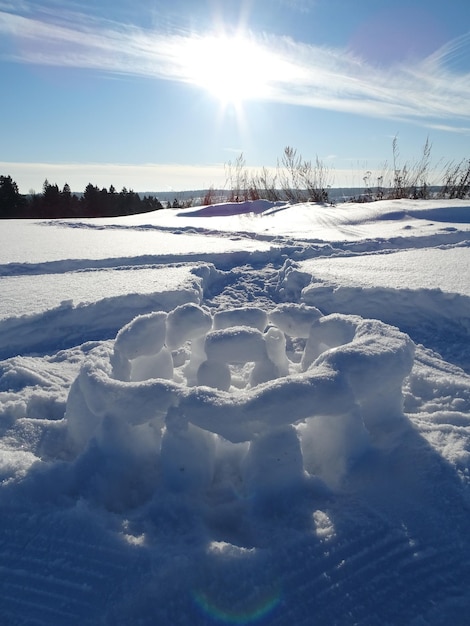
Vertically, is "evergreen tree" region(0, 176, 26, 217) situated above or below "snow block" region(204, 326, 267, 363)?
above

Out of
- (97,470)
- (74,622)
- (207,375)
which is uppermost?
(207,375)

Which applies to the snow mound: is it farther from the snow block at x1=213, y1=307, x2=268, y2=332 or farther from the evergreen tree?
the evergreen tree

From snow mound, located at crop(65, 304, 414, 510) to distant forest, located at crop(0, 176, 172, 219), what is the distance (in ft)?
84.0

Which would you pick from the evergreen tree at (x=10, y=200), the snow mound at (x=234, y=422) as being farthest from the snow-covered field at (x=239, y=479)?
the evergreen tree at (x=10, y=200)

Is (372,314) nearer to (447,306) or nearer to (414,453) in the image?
(447,306)

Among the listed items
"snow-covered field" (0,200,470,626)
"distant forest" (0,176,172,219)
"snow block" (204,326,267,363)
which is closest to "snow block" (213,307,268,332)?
"snow-covered field" (0,200,470,626)

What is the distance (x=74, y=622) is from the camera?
978 millimetres

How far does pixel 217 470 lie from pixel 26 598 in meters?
0.56

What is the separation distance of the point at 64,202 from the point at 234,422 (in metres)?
27.4

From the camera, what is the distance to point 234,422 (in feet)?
4.14

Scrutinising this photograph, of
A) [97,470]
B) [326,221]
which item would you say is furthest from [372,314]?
[326,221]

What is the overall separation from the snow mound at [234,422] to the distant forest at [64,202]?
25613 mm

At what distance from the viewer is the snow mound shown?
1.27m

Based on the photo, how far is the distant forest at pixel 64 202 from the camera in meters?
24.3
